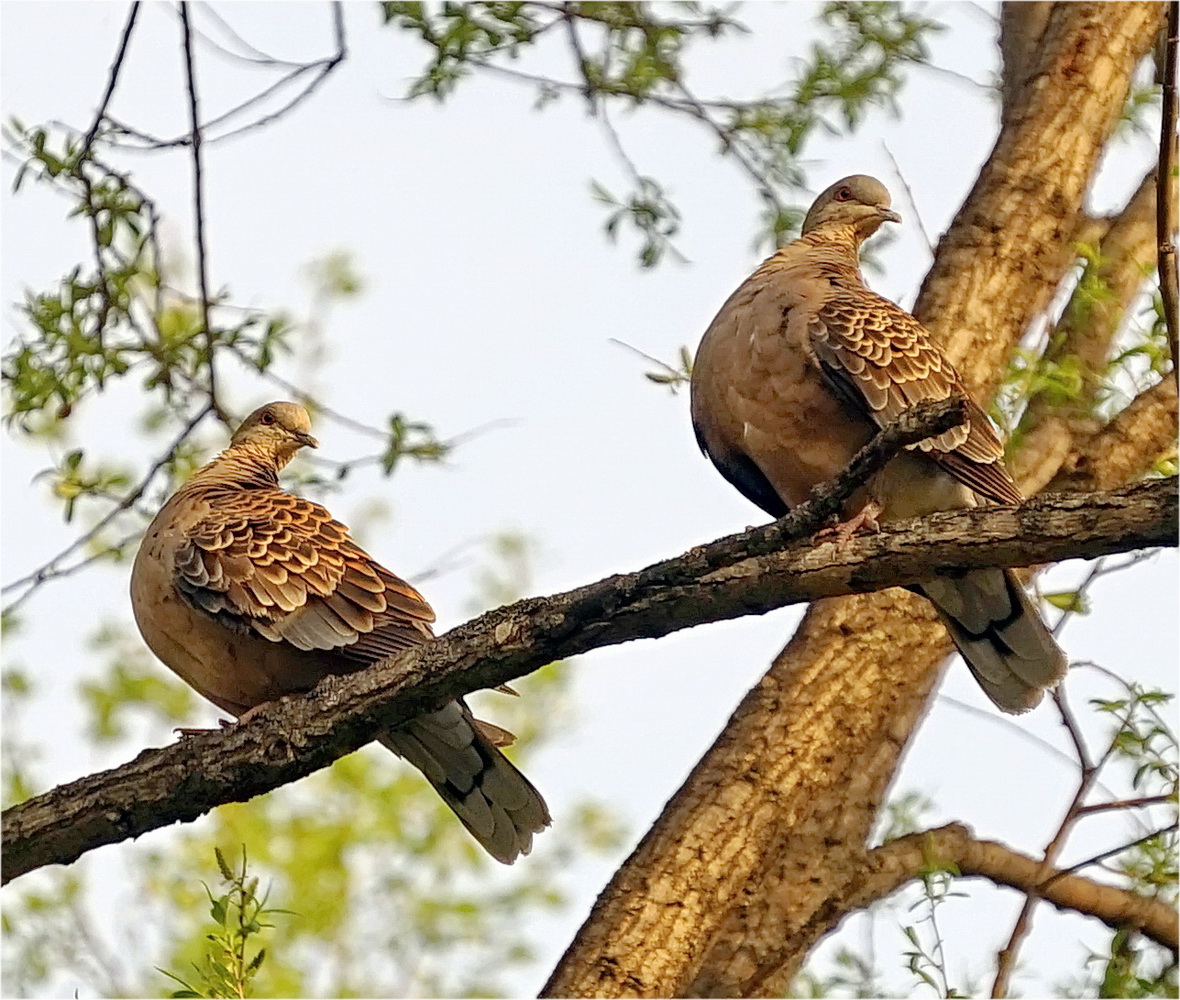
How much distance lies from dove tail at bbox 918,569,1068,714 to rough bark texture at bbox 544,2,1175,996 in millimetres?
764

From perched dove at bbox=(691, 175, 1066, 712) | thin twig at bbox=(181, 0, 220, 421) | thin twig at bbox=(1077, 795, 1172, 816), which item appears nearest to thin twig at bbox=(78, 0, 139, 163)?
thin twig at bbox=(181, 0, 220, 421)

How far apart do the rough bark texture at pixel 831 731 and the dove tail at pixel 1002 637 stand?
2.51 feet

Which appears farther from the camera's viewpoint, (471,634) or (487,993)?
(487,993)

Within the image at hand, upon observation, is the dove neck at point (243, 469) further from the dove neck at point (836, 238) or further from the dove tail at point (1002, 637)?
the dove tail at point (1002, 637)

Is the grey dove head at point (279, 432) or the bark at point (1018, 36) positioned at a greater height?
the bark at point (1018, 36)

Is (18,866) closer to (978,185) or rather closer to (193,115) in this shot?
(193,115)

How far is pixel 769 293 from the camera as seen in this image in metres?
4.48

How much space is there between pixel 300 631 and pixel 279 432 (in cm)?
132

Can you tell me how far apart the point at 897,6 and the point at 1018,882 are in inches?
119

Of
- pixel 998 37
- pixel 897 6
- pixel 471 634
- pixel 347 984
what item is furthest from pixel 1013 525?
pixel 347 984

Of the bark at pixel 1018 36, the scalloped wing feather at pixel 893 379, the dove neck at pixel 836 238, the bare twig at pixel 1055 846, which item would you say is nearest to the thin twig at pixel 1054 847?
the bare twig at pixel 1055 846

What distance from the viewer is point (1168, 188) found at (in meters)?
3.14

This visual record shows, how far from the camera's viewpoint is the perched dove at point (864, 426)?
4.16m

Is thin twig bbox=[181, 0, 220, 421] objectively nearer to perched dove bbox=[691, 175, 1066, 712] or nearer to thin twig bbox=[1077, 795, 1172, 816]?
perched dove bbox=[691, 175, 1066, 712]
